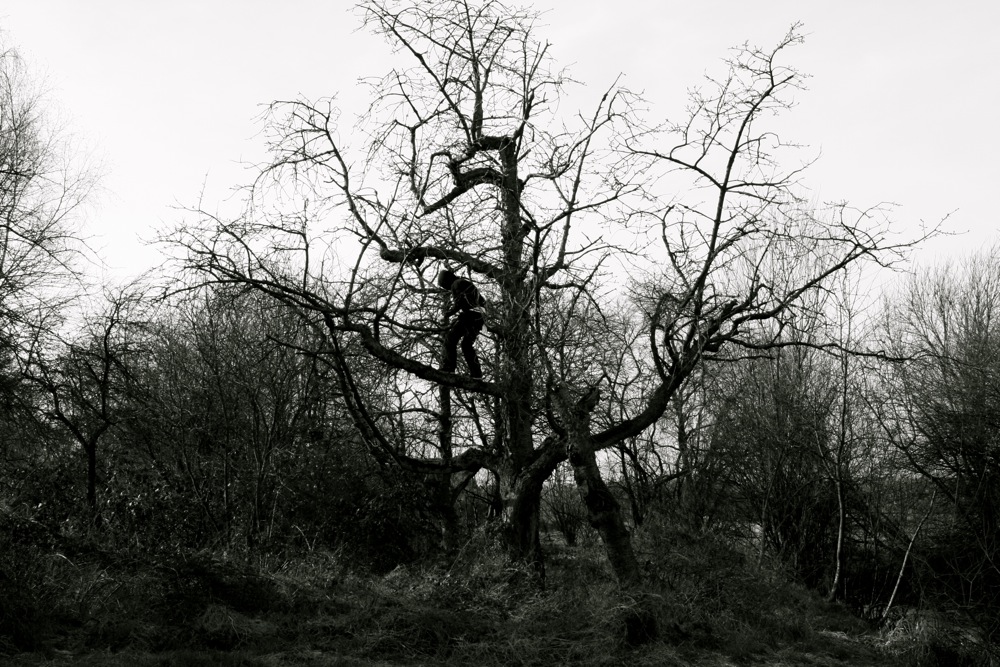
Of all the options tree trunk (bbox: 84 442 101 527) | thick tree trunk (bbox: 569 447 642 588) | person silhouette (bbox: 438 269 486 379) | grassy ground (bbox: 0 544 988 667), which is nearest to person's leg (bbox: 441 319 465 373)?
person silhouette (bbox: 438 269 486 379)

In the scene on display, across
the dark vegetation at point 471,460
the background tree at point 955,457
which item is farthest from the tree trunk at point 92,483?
the background tree at point 955,457

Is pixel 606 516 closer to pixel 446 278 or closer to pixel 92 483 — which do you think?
pixel 446 278

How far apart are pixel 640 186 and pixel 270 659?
6977mm

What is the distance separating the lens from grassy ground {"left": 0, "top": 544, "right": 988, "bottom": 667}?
9.05m

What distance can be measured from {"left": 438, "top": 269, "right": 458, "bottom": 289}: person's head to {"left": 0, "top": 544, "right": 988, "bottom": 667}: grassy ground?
340 centimetres

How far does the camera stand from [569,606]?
10477 millimetres

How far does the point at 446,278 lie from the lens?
453 inches

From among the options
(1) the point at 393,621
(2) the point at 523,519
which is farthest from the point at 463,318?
(1) the point at 393,621

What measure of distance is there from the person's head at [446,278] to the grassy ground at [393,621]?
3.40m

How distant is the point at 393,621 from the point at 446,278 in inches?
164

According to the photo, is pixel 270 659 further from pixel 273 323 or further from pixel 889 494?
pixel 889 494

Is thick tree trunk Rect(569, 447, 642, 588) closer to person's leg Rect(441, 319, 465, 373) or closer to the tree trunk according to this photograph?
person's leg Rect(441, 319, 465, 373)

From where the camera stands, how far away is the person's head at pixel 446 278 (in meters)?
11.5

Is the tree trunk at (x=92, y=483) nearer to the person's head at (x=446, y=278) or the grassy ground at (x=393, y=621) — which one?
the grassy ground at (x=393, y=621)
